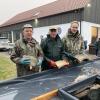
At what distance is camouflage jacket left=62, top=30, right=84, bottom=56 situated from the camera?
156 inches

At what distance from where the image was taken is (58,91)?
2.11 meters

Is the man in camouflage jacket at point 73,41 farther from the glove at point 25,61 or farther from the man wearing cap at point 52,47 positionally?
the glove at point 25,61

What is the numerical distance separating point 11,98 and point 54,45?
192 centimetres

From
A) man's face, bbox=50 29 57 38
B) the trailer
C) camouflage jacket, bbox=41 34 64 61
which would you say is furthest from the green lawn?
the trailer

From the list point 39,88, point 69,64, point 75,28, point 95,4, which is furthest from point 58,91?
point 95,4

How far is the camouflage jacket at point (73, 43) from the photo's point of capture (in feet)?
13.0

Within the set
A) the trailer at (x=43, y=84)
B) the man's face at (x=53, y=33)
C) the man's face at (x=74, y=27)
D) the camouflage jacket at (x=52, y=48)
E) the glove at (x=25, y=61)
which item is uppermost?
the man's face at (x=74, y=27)

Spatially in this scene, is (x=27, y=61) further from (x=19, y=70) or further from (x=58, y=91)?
(x=58, y=91)

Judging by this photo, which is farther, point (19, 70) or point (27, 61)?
point (19, 70)

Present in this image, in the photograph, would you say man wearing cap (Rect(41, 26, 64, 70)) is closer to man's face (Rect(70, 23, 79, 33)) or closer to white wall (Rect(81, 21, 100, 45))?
man's face (Rect(70, 23, 79, 33))

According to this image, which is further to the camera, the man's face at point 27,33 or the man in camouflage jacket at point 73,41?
the man in camouflage jacket at point 73,41

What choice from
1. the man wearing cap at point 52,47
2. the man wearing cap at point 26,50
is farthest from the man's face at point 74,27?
the man wearing cap at point 26,50

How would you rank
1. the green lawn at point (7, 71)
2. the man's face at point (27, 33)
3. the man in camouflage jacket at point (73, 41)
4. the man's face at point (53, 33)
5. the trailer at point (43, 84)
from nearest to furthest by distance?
the trailer at point (43, 84)
the man's face at point (27, 33)
the man's face at point (53, 33)
the man in camouflage jacket at point (73, 41)
the green lawn at point (7, 71)

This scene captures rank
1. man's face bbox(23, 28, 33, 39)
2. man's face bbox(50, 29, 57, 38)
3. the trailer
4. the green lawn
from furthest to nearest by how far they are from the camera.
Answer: the green lawn
man's face bbox(50, 29, 57, 38)
man's face bbox(23, 28, 33, 39)
the trailer
